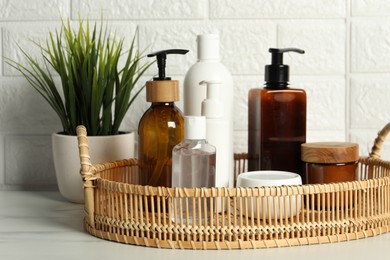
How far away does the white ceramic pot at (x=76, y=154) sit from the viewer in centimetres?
118

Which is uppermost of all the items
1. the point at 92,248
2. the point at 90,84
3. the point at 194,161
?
the point at 90,84

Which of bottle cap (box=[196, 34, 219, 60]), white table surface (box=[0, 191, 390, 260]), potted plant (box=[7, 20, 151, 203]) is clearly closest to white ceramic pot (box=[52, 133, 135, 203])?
potted plant (box=[7, 20, 151, 203])

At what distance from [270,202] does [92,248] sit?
0.24 metres

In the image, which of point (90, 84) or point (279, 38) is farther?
point (279, 38)

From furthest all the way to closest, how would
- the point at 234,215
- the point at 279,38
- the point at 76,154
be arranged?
the point at 279,38
the point at 76,154
the point at 234,215

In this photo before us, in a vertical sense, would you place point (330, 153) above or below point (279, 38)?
below

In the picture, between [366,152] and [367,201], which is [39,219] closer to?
[367,201]

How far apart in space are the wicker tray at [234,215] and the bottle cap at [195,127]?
0.27 ft

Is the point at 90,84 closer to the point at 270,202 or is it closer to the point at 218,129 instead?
the point at 218,129

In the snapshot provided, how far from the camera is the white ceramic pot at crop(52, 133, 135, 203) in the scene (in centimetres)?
118

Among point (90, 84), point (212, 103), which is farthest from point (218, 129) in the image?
point (90, 84)

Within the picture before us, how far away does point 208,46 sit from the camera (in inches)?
40.9

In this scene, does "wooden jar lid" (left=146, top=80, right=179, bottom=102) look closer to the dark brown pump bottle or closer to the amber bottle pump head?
the amber bottle pump head

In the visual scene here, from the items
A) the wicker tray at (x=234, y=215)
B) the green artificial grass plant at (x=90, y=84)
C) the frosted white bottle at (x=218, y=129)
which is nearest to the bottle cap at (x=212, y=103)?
the frosted white bottle at (x=218, y=129)
